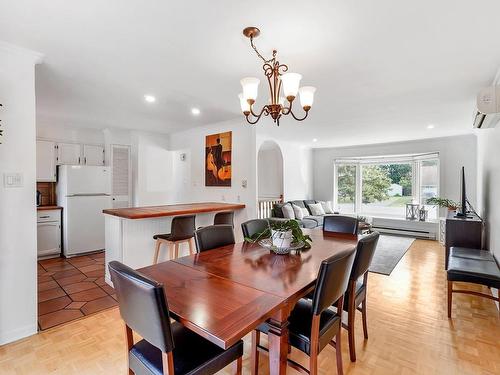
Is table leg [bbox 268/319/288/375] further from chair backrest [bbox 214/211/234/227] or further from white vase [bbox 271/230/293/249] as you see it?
chair backrest [bbox 214/211/234/227]

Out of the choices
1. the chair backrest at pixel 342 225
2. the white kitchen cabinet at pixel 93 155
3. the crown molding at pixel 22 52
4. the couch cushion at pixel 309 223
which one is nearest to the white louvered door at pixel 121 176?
the white kitchen cabinet at pixel 93 155

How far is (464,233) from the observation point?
3693mm

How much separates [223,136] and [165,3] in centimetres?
304

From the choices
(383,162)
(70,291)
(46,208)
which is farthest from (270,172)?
(70,291)

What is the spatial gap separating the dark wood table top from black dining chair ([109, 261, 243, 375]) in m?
0.10

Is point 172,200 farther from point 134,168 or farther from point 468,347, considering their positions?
point 468,347

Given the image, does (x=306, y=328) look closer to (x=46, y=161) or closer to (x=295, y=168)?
(x=46, y=161)

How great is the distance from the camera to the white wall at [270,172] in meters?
6.89

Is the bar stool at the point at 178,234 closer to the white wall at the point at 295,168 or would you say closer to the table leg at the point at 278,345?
the table leg at the point at 278,345

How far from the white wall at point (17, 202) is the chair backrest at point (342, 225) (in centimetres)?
291

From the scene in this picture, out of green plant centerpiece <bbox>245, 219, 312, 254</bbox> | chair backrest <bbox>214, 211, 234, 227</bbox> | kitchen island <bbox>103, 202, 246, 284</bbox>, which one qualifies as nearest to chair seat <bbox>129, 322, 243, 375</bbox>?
green plant centerpiece <bbox>245, 219, 312, 254</bbox>

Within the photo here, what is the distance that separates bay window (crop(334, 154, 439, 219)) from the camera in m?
Result: 6.36

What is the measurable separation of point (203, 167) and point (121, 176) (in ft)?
5.69

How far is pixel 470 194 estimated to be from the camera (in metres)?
5.57
